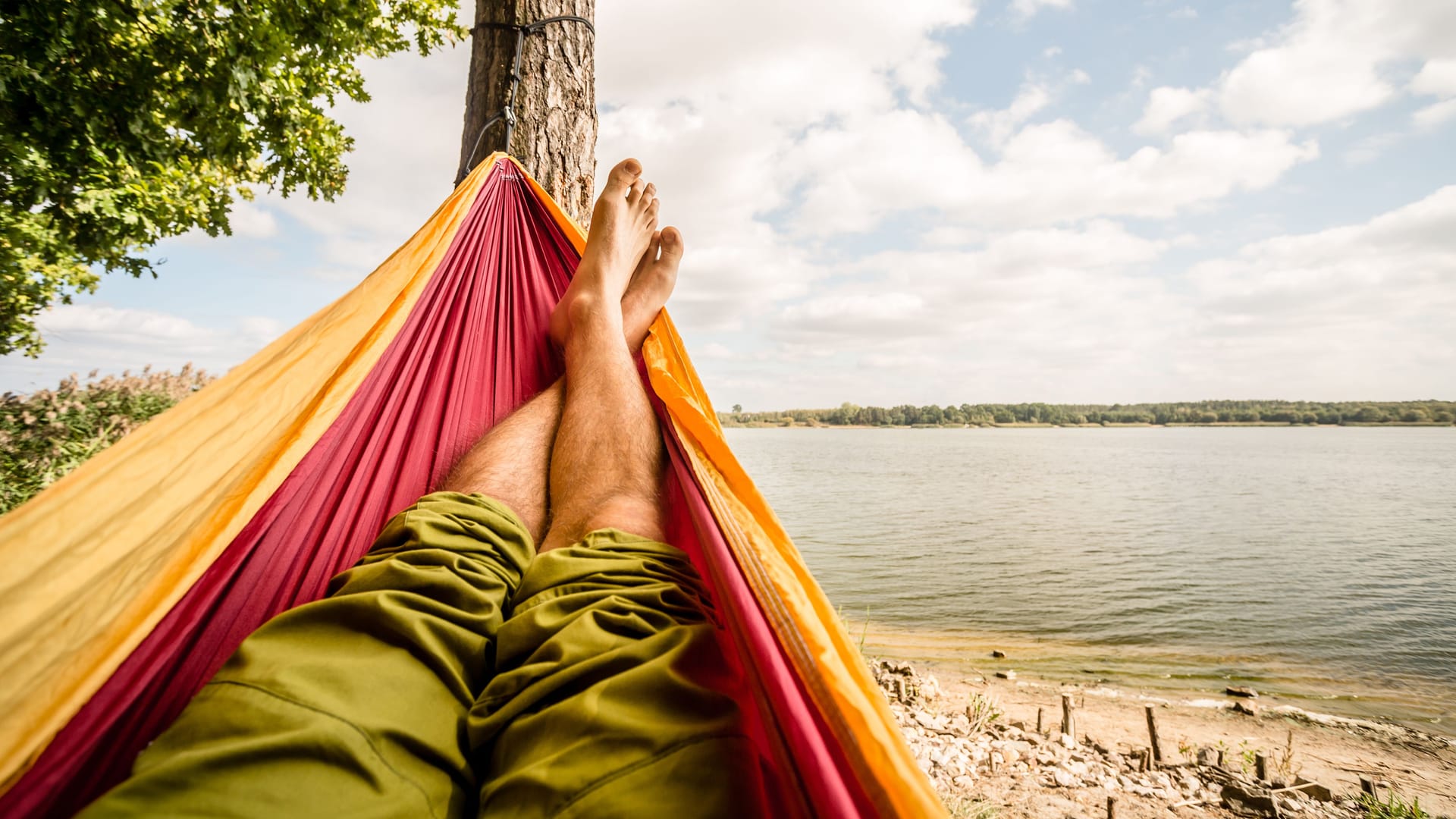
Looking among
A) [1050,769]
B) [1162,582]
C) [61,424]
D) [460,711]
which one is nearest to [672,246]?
[460,711]

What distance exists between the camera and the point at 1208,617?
610 cm

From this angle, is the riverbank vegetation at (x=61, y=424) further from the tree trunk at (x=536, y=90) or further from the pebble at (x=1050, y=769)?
the pebble at (x=1050, y=769)

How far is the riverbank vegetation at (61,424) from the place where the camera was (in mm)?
3600

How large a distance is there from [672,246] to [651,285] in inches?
7.8

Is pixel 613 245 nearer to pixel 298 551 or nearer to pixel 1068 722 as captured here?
pixel 298 551

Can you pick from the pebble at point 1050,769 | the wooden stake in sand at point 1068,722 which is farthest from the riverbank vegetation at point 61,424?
the wooden stake in sand at point 1068,722

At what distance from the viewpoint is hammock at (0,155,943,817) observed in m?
0.54

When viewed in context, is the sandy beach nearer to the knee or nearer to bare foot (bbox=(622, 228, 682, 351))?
the knee

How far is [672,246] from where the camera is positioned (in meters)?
1.89

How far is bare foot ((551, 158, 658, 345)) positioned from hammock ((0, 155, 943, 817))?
27 cm

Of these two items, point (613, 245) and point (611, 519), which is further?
point (613, 245)

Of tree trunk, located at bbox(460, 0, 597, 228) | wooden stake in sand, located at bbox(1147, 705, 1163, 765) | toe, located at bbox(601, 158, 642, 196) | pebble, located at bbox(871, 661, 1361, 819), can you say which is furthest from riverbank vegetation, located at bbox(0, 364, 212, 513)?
wooden stake in sand, located at bbox(1147, 705, 1163, 765)

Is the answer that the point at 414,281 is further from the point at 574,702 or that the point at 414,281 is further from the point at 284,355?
the point at 574,702

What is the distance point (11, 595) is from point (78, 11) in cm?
377
